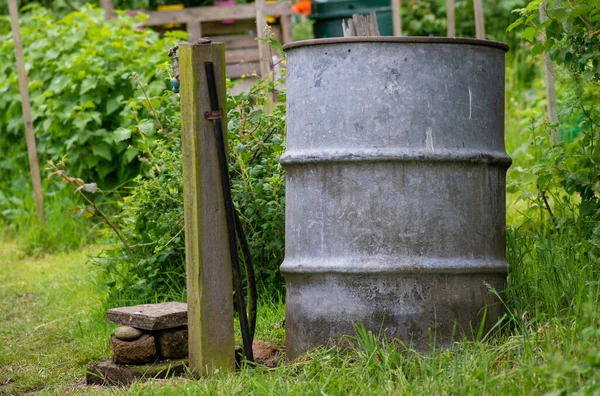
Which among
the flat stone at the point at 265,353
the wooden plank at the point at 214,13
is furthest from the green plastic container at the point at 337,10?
the flat stone at the point at 265,353

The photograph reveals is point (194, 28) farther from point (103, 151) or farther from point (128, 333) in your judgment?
point (128, 333)

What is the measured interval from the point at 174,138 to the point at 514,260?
70.4 inches

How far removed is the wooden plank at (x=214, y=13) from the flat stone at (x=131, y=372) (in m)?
6.38

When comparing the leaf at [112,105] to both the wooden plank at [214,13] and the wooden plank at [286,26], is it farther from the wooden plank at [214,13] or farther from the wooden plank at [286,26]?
the wooden plank at [286,26]

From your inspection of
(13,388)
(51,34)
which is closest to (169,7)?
(51,34)

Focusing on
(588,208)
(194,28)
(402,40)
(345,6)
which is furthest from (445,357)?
(345,6)

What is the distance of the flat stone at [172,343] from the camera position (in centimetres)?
336

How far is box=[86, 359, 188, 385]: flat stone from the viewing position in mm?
3248

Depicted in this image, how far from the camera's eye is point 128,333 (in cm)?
332

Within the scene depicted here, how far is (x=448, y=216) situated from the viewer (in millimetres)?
3037

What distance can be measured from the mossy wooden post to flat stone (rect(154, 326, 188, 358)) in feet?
0.73

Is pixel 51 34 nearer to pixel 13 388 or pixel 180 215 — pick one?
pixel 180 215

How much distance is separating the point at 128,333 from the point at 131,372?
0.47 ft

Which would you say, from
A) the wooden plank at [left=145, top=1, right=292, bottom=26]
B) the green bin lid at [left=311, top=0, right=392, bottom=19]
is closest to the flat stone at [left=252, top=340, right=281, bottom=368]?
the wooden plank at [left=145, top=1, right=292, bottom=26]
